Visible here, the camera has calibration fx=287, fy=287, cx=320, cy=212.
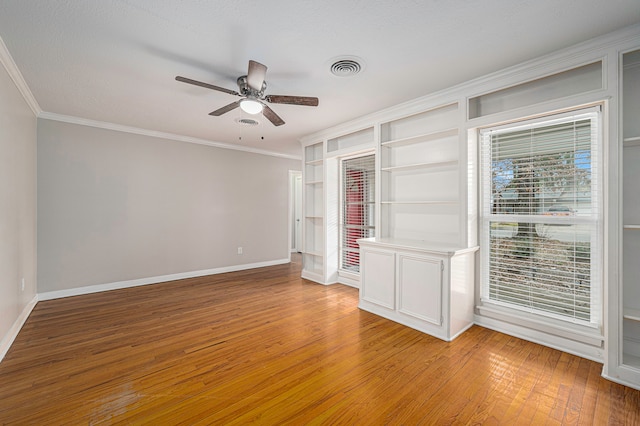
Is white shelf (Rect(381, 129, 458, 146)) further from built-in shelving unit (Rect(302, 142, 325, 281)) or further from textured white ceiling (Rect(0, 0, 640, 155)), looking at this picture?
built-in shelving unit (Rect(302, 142, 325, 281))

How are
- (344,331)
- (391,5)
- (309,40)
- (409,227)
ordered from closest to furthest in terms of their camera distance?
1. (391,5)
2. (309,40)
3. (344,331)
4. (409,227)

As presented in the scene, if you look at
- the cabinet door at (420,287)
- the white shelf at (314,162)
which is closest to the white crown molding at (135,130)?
the white shelf at (314,162)

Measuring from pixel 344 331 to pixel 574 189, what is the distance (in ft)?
8.16

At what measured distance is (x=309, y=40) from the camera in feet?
7.36

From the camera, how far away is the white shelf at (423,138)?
3.25 m

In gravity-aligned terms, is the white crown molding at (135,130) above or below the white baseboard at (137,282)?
above

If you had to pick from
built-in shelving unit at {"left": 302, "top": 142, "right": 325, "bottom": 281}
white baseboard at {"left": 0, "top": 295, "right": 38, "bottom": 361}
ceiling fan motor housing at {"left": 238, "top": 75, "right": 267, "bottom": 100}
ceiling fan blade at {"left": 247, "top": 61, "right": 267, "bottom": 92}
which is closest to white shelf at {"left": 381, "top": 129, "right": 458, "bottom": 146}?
built-in shelving unit at {"left": 302, "top": 142, "right": 325, "bottom": 281}

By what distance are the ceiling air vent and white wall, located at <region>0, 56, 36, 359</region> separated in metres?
2.87

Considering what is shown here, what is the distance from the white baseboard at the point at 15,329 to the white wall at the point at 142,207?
57cm

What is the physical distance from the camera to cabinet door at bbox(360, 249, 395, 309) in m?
3.27

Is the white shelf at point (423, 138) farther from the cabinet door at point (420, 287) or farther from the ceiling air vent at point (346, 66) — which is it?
the cabinet door at point (420, 287)

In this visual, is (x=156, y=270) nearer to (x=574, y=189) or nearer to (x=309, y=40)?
(x=309, y=40)

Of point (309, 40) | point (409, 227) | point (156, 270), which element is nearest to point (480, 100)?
point (409, 227)

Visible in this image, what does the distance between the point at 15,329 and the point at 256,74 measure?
134 inches
